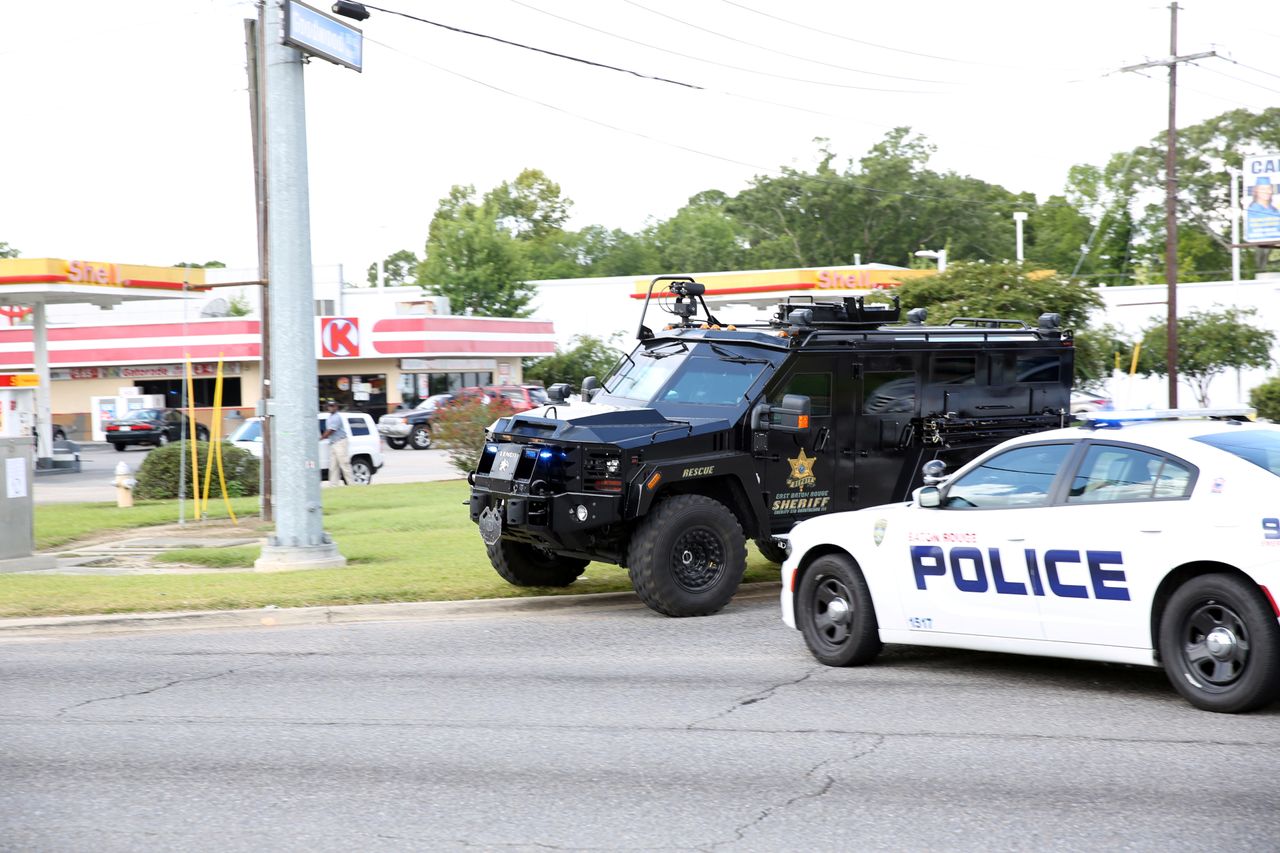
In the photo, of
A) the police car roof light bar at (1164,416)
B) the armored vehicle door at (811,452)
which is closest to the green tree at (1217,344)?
the armored vehicle door at (811,452)

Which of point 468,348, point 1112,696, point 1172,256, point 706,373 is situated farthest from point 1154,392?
point 1112,696

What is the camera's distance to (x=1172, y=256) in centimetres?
3516

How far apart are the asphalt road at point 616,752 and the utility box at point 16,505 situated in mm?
5415

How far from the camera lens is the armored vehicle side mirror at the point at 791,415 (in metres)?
11.9

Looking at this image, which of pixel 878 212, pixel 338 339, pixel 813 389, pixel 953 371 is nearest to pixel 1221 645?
pixel 813 389

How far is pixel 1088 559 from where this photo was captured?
785 cm

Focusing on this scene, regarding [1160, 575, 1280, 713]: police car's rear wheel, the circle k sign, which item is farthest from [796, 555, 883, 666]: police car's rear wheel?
the circle k sign

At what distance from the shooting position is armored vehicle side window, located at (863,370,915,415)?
13.0m

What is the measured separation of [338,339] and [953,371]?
143ft

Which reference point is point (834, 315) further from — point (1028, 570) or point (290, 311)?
point (290, 311)

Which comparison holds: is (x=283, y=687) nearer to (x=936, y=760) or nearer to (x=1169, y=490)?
(x=936, y=760)

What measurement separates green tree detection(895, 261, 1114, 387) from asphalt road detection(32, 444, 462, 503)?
1128cm

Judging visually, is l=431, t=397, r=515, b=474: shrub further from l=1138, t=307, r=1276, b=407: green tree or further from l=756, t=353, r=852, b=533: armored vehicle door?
l=1138, t=307, r=1276, b=407: green tree

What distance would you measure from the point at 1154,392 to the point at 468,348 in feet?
93.2
